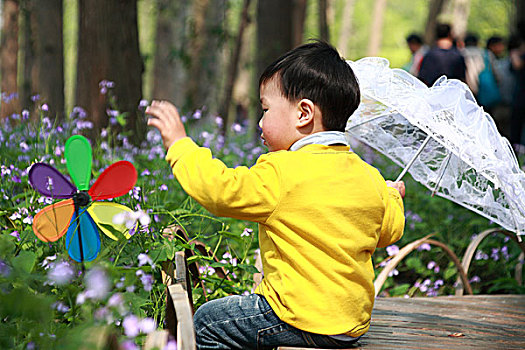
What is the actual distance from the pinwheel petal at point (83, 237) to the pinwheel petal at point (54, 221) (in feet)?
0.08

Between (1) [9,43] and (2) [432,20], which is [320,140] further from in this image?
(2) [432,20]

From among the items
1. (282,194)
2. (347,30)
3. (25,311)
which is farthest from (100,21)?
(347,30)

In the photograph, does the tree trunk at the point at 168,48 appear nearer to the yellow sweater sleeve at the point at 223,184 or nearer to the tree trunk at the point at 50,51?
the tree trunk at the point at 50,51

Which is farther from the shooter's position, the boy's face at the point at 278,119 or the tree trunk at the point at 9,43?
the tree trunk at the point at 9,43

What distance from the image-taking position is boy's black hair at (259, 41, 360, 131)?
2.18 m

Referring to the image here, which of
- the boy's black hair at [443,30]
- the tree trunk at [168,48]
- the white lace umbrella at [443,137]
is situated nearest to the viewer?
the white lace umbrella at [443,137]

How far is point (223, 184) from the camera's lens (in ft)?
6.41

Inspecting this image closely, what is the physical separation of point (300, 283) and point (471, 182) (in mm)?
1180

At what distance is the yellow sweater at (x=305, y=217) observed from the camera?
6.50 ft

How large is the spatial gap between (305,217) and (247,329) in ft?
1.45

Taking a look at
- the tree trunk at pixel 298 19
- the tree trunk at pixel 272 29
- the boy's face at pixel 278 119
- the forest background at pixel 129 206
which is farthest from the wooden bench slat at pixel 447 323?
the tree trunk at pixel 298 19

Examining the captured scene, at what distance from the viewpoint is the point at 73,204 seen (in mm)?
2156

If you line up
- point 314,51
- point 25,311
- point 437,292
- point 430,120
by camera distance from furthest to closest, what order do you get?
1. point 437,292
2. point 430,120
3. point 314,51
4. point 25,311

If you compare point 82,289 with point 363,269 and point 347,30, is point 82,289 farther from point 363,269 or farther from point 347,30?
point 347,30
